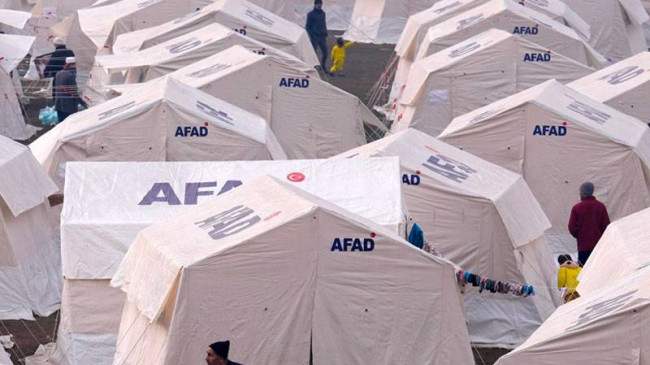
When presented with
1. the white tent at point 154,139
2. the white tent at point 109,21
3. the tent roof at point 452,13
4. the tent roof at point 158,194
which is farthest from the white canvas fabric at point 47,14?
the tent roof at point 158,194

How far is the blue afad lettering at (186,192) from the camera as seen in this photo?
18781mm

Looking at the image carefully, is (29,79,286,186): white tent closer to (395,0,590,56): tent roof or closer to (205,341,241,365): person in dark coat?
(205,341,241,365): person in dark coat

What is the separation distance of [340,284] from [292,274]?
46 cm

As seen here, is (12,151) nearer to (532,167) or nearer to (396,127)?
(532,167)

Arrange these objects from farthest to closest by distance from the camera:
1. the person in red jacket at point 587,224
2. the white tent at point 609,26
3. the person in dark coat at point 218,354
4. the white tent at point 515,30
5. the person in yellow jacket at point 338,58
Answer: the white tent at point 609,26 < the person in yellow jacket at point 338,58 < the white tent at point 515,30 < the person in red jacket at point 587,224 < the person in dark coat at point 218,354

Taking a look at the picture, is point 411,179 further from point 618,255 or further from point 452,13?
point 452,13

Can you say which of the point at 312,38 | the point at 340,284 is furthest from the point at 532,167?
the point at 312,38

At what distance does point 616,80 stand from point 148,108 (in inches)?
326

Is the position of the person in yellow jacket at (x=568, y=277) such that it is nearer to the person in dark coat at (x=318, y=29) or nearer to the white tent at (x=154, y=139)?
the white tent at (x=154, y=139)

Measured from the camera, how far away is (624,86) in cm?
2595

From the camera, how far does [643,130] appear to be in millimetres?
23516

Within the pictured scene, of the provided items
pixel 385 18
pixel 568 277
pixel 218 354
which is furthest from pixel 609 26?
pixel 218 354

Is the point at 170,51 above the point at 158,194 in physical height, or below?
below

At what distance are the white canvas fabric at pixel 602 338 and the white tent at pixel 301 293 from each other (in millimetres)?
1836
